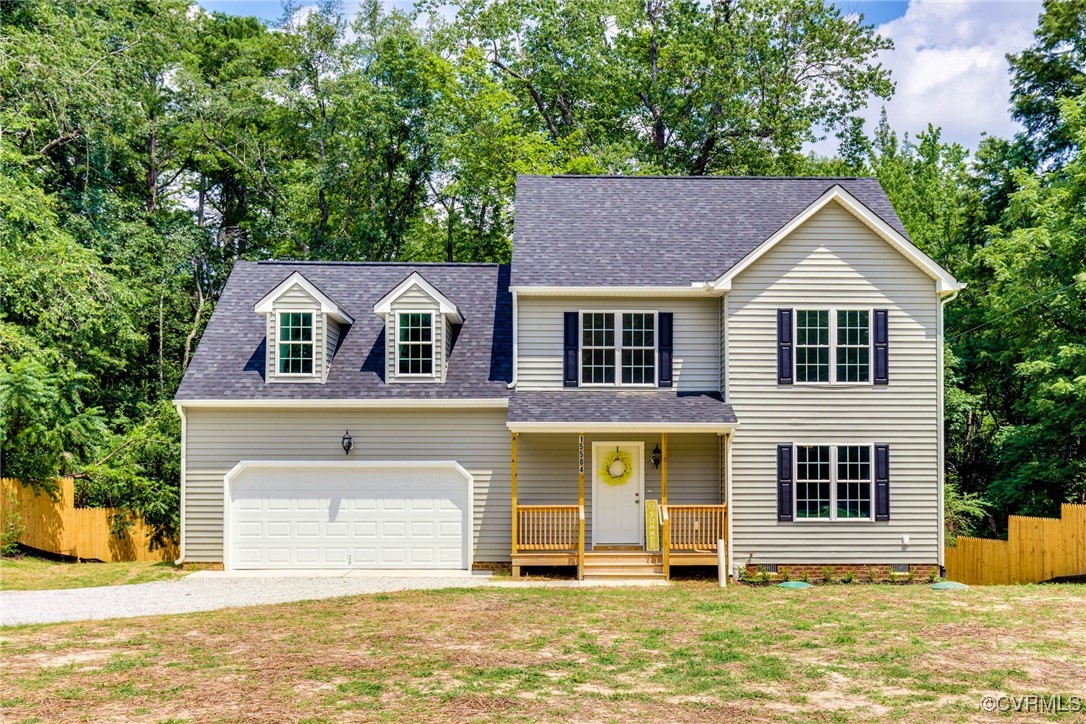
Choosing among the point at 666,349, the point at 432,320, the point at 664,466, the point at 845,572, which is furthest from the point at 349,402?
the point at 845,572

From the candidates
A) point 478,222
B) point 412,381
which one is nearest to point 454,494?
point 412,381

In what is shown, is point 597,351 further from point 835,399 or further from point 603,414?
point 835,399

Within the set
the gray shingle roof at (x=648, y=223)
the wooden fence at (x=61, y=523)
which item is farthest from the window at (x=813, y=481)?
the wooden fence at (x=61, y=523)

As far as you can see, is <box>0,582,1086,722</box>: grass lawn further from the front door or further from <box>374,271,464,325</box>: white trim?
<box>374,271,464,325</box>: white trim

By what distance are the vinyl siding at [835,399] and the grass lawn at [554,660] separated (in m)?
2.96

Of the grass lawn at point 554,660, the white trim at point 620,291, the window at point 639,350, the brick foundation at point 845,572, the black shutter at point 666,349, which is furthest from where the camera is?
the window at point 639,350

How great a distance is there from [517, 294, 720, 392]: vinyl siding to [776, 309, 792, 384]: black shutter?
4.27 ft

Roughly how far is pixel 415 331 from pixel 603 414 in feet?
14.8

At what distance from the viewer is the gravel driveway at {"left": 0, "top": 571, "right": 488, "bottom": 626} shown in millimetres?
13773

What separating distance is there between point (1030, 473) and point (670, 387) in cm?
1269

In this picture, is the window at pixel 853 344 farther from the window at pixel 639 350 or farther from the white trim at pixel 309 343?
the white trim at pixel 309 343

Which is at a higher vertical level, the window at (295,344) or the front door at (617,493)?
the window at (295,344)

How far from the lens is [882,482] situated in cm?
1738

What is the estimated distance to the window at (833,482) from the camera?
17.4 meters
